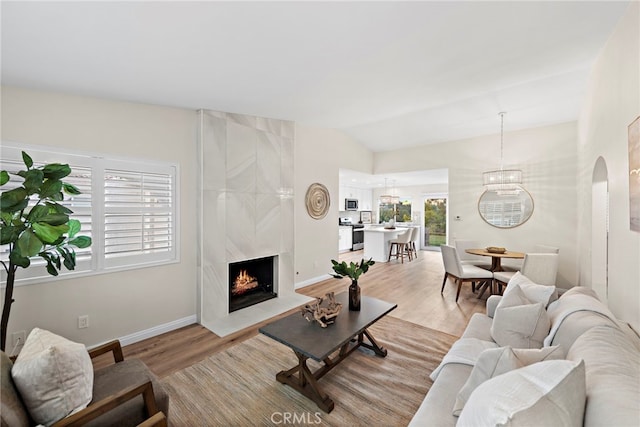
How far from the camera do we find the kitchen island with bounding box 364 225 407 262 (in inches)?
275

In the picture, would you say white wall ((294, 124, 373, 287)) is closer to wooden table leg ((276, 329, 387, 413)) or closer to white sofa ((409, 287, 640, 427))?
wooden table leg ((276, 329, 387, 413))

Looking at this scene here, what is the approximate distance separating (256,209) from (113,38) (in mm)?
2393

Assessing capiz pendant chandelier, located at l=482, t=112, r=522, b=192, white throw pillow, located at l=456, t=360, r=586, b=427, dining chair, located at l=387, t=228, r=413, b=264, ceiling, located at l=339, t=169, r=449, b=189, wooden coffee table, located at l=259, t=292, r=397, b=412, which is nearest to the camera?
white throw pillow, located at l=456, t=360, r=586, b=427

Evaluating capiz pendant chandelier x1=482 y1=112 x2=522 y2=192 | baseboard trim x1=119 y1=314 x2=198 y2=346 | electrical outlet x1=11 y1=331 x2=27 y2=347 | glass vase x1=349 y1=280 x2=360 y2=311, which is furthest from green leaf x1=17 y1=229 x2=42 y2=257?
capiz pendant chandelier x1=482 y1=112 x2=522 y2=192

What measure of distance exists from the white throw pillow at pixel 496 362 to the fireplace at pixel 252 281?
3073 millimetres

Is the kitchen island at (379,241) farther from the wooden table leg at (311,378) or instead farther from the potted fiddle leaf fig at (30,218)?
the potted fiddle leaf fig at (30,218)

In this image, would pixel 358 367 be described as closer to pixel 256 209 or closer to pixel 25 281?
pixel 256 209

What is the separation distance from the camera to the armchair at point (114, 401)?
1181mm

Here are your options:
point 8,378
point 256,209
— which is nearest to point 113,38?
point 8,378

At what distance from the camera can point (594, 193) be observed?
3203mm

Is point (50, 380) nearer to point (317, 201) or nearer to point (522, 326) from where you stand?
point (522, 326)

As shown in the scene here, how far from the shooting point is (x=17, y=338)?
90.0 inches

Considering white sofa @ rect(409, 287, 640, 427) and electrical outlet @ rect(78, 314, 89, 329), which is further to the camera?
electrical outlet @ rect(78, 314, 89, 329)

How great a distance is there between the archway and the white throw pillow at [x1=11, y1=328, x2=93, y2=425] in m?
4.16
